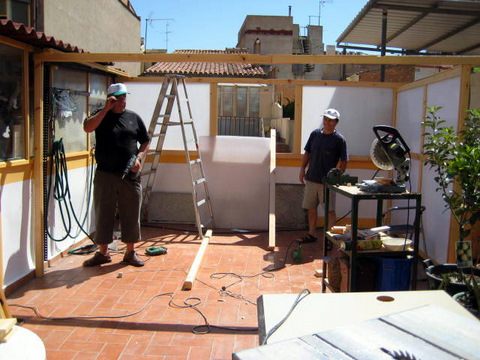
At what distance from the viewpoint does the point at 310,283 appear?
4.64 metres

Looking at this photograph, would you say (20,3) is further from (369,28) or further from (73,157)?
(369,28)

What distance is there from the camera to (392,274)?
11.5 ft

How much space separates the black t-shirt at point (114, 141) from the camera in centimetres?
479

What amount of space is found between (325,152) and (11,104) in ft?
11.6

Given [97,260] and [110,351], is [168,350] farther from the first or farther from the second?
[97,260]

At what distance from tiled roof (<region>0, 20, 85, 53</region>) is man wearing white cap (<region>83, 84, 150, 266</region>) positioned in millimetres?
703

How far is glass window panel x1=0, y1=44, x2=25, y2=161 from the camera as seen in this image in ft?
13.3

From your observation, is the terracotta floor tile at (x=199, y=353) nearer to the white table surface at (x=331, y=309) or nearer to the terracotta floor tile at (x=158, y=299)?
the terracotta floor tile at (x=158, y=299)

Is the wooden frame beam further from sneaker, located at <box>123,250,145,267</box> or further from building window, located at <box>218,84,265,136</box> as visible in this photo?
building window, located at <box>218,84,265,136</box>

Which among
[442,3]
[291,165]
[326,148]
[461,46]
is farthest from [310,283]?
[461,46]

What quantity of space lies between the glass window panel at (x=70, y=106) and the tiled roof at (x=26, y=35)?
554mm

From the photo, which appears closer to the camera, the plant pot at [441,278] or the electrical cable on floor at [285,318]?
the electrical cable on floor at [285,318]

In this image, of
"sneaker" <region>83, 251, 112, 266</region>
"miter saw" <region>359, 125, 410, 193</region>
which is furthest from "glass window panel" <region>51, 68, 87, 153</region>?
"miter saw" <region>359, 125, 410, 193</region>

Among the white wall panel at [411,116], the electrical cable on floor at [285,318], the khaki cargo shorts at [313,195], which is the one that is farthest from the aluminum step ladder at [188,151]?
the electrical cable on floor at [285,318]
